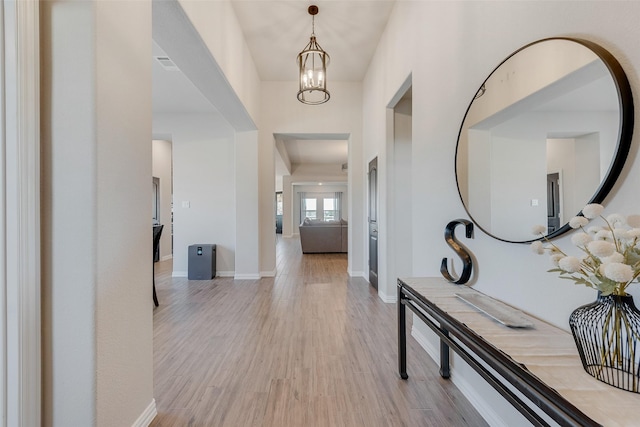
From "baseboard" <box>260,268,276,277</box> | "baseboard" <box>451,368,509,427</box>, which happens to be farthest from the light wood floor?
"baseboard" <box>260,268,276,277</box>

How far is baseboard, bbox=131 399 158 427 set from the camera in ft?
4.63

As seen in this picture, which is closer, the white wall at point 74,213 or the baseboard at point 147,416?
the white wall at point 74,213

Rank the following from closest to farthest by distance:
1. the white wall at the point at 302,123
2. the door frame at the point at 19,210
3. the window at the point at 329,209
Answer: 1. the door frame at the point at 19,210
2. the white wall at the point at 302,123
3. the window at the point at 329,209

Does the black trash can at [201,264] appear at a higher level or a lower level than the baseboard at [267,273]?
higher

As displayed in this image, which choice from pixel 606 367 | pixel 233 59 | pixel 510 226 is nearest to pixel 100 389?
pixel 606 367

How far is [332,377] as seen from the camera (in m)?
1.91

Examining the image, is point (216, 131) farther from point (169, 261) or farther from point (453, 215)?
point (453, 215)

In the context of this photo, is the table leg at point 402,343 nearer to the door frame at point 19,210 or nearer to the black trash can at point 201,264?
the door frame at point 19,210

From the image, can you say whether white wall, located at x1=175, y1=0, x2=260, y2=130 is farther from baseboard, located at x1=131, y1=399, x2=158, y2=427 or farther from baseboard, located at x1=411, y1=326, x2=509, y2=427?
baseboard, located at x1=411, y1=326, x2=509, y2=427

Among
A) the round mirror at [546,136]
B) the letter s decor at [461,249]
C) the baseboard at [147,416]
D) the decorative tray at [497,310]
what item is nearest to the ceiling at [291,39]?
the round mirror at [546,136]

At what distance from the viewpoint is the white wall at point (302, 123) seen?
4797 mm

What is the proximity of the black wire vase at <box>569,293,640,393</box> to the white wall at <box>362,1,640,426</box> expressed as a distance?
17cm

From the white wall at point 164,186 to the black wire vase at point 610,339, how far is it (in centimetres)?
700

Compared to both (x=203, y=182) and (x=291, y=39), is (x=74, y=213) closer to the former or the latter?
(x=291, y=39)
